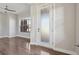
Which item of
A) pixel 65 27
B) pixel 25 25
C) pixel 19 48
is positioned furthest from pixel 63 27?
pixel 19 48

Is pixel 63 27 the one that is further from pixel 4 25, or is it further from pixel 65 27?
pixel 4 25

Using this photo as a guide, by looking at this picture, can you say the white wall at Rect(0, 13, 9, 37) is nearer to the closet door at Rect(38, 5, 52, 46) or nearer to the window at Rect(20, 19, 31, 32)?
the window at Rect(20, 19, 31, 32)

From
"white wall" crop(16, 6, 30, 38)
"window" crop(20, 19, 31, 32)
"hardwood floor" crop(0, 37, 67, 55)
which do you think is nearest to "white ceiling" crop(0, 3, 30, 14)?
"white wall" crop(16, 6, 30, 38)

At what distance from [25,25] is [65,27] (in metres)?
0.65

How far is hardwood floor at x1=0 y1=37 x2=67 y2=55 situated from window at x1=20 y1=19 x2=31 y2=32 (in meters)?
0.16

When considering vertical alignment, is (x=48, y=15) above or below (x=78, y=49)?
above

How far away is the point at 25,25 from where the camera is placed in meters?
1.89

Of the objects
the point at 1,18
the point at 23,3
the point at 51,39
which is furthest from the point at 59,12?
the point at 1,18

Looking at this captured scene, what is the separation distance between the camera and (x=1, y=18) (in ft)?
5.90

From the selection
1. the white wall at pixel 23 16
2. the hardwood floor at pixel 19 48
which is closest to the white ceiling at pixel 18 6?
the white wall at pixel 23 16

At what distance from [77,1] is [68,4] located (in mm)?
162

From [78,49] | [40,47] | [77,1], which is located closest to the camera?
[77,1]

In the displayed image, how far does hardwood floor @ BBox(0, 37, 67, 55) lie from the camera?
1.73 meters
